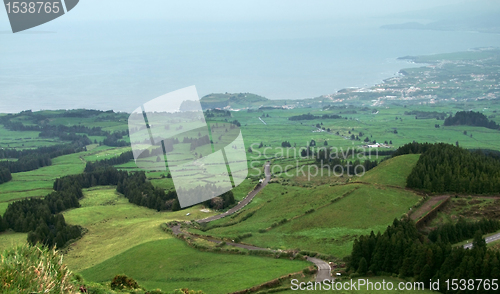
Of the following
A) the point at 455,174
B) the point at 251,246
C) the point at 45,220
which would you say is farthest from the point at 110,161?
the point at 455,174

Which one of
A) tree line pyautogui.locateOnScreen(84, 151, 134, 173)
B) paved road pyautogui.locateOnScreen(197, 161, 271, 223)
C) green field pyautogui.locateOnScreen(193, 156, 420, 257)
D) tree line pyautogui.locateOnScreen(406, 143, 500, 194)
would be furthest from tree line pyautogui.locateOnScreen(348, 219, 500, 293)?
tree line pyautogui.locateOnScreen(84, 151, 134, 173)

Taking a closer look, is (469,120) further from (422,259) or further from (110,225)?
(422,259)

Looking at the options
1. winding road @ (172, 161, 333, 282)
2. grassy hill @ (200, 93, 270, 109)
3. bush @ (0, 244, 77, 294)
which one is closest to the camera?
bush @ (0, 244, 77, 294)

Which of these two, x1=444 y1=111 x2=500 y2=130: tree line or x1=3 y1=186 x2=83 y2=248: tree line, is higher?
x1=3 y1=186 x2=83 y2=248: tree line

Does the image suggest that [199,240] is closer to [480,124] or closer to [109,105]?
[480,124]

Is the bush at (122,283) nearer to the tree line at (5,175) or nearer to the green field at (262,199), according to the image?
the green field at (262,199)

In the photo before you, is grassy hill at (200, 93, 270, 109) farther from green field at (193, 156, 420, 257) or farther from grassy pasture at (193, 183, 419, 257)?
grassy pasture at (193, 183, 419, 257)

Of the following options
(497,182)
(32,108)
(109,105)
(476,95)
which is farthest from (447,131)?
(32,108)
